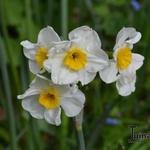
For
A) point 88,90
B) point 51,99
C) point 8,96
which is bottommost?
point 88,90

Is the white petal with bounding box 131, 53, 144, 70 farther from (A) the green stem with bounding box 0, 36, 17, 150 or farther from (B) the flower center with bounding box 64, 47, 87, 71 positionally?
(A) the green stem with bounding box 0, 36, 17, 150

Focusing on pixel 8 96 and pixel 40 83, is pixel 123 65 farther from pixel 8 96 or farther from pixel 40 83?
pixel 8 96

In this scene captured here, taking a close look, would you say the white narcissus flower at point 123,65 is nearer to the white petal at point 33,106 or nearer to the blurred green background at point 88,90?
the white petal at point 33,106

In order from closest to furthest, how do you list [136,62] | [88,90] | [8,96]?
[136,62] < [8,96] < [88,90]

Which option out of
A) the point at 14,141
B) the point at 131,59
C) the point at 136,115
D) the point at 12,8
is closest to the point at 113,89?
the point at 136,115

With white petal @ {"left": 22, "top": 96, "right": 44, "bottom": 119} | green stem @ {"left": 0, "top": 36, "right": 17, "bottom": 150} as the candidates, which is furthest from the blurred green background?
white petal @ {"left": 22, "top": 96, "right": 44, "bottom": 119}

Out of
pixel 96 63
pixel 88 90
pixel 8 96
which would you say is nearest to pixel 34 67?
pixel 96 63
